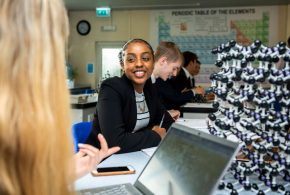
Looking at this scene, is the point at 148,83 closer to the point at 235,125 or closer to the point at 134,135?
the point at 134,135

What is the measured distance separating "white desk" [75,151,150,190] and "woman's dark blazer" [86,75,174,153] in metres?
0.07

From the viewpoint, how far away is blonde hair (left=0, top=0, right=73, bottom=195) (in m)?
0.51

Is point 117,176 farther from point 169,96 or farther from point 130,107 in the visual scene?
point 169,96

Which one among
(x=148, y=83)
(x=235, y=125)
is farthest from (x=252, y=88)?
(x=148, y=83)

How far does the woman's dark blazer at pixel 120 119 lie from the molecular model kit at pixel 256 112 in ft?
1.99

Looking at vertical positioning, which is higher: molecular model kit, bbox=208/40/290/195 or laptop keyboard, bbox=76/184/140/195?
molecular model kit, bbox=208/40/290/195

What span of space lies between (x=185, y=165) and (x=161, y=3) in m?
5.59

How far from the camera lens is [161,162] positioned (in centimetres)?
104

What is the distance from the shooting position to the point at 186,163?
91 centimetres

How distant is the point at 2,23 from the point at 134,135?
3.91ft

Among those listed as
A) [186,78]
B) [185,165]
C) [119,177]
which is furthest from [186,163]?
[186,78]

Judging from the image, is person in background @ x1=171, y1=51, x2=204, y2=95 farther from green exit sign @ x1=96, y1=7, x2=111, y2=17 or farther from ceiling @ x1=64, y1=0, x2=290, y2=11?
green exit sign @ x1=96, y1=7, x2=111, y2=17

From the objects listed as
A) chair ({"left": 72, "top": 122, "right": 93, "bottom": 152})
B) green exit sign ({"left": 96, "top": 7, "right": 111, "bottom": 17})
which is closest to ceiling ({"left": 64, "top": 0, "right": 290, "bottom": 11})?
green exit sign ({"left": 96, "top": 7, "right": 111, "bottom": 17})

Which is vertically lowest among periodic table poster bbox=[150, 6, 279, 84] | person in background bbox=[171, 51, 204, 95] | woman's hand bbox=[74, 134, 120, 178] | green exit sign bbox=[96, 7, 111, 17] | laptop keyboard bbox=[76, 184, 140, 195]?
laptop keyboard bbox=[76, 184, 140, 195]
